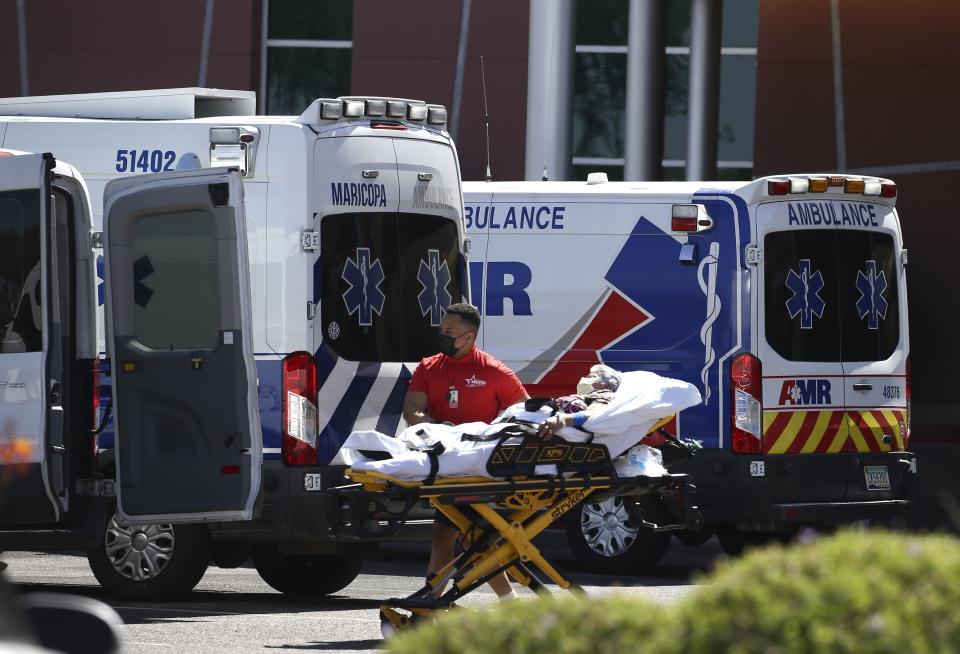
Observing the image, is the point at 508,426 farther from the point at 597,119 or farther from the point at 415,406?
the point at 597,119

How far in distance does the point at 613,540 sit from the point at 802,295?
1.93 meters

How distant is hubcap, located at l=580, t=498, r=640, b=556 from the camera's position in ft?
38.0

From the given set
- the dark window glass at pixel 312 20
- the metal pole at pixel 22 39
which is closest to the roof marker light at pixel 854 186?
the dark window glass at pixel 312 20

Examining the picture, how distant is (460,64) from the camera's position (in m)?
23.0

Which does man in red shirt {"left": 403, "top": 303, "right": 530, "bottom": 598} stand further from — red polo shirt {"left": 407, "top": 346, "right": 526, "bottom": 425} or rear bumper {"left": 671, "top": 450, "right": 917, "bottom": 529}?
rear bumper {"left": 671, "top": 450, "right": 917, "bottom": 529}

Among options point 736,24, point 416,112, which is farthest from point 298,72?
point 416,112

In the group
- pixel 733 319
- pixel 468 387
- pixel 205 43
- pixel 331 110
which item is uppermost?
pixel 205 43

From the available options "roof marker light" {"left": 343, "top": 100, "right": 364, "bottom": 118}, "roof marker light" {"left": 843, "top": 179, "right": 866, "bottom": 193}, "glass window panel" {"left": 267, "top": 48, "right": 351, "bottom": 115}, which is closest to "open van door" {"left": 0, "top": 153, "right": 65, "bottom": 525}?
"roof marker light" {"left": 343, "top": 100, "right": 364, "bottom": 118}

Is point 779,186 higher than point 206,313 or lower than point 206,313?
higher

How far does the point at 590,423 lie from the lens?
7.86 meters

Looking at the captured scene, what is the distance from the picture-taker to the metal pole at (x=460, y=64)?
22953mm

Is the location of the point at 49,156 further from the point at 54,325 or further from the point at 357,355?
the point at 357,355

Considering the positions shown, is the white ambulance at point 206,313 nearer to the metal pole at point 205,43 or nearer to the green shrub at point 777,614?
the green shrub at point 777,614

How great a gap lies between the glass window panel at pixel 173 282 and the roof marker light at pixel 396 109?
1.27 metres
